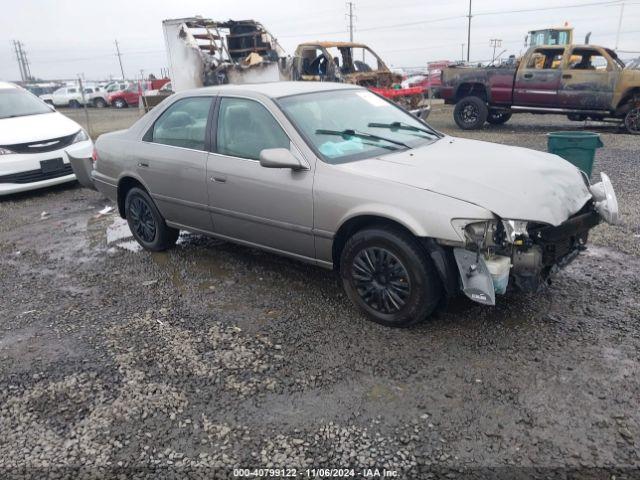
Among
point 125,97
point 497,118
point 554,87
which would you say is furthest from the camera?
point 125,97

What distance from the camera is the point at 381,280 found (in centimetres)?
358

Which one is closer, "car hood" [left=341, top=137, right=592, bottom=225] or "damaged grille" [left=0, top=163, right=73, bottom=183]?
"car hood" [left=341, top=137, right=592, bottom=225]

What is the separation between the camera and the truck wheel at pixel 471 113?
1290 centimetres

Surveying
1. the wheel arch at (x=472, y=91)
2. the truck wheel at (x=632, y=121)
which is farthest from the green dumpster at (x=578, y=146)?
the wheel arch at (x=472, y=91)

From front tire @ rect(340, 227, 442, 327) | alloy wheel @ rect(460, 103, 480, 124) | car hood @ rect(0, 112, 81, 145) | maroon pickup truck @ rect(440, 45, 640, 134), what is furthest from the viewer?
alloy wheel @ rect(460, 103, 480, 124)

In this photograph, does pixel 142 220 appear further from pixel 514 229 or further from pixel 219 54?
pixel 219 54

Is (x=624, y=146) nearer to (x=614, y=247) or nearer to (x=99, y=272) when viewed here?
(x=614, y=247)

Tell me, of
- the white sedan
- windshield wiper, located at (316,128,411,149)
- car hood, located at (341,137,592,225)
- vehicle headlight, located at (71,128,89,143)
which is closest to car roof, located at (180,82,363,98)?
windshield wiper, located at (316,128,411,149)

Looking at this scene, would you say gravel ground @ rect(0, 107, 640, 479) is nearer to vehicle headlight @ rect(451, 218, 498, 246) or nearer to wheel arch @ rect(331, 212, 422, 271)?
wheel arch @ rect(331, 212, 422, 271)

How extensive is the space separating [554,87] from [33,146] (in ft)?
35.2

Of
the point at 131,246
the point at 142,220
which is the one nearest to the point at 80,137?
the point at 131,246

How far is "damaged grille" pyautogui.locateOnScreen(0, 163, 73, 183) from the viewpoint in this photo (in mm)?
7723

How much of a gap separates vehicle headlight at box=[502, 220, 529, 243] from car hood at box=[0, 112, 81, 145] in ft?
24.1

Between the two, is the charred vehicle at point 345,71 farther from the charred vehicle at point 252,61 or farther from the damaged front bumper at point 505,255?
the damaged front bumper at point 505,255
